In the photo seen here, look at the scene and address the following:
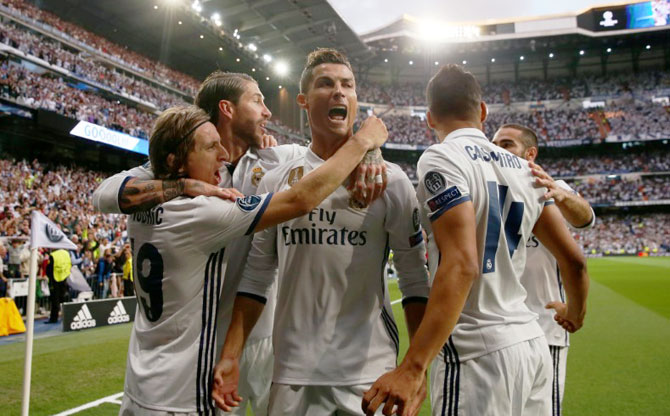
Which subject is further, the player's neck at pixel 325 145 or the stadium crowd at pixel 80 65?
the stadium crowd at pixel 80 65

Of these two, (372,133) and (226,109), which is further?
(226,109)

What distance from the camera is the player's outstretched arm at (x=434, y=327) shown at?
168 centimetres

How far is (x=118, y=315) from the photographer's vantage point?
11.1 metres

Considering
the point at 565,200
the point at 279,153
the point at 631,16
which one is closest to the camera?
the point at 565,200

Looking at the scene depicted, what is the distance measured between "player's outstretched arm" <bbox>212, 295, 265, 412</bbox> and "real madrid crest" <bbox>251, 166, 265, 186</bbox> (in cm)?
76

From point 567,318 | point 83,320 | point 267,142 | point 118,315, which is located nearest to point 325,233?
point 267,142

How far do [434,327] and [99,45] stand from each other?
110 ft

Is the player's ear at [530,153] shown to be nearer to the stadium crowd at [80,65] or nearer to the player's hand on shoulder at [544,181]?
A: the player's hand on shoulder at [544,181]

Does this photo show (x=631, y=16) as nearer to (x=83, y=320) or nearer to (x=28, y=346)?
(x=83, y=320)

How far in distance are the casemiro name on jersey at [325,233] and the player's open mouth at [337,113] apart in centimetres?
50

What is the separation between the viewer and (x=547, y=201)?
235 centimetres

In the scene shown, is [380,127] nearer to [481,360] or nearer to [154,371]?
[481,360]

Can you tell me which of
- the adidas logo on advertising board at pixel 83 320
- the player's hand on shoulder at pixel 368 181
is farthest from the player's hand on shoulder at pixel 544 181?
the adidas logo on advertising board at pixel 83 320

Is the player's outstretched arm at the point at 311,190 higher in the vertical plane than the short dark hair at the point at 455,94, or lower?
lower
